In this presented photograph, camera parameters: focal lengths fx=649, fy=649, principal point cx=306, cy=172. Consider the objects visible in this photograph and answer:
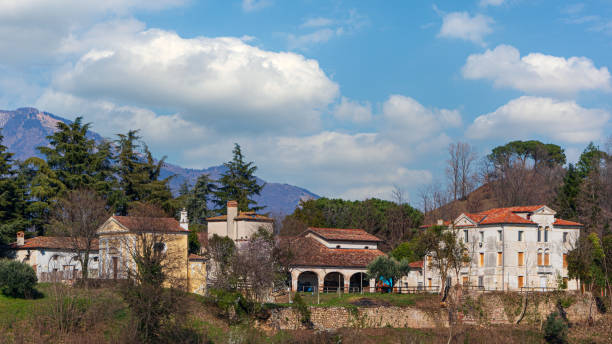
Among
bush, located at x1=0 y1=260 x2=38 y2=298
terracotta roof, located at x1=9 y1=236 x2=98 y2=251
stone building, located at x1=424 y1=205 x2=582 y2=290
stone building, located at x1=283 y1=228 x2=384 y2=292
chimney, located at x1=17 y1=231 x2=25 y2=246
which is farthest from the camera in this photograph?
stone building, located at x1=283 y1=228 x2=384 y2=292

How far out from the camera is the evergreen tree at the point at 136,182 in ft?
213

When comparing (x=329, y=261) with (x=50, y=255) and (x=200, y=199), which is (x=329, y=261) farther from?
(x=200, y=199)

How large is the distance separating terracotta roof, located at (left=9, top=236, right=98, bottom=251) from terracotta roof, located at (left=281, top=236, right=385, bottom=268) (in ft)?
53.7

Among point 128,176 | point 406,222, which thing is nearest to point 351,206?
point 406,222

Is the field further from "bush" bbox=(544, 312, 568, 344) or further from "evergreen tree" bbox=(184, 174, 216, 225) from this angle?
"evergreen tree" bbox=(184, 174, 216, 225)

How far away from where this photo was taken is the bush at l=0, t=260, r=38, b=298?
37031 millimetres

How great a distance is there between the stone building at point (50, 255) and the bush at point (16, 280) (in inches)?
417

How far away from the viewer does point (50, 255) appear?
4969 centimetres

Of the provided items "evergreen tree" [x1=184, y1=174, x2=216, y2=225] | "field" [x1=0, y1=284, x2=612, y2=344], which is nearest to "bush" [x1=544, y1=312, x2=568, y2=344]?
"field" [x1=0, y1=284, x2=612, y2=344]

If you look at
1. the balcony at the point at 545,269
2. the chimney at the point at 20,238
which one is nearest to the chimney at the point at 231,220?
the chimney at the point at 20,238

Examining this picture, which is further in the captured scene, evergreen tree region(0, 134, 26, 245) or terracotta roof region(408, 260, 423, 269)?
terracotta roof region(408, 260, 423, 269)

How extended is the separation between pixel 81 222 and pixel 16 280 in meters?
12.1

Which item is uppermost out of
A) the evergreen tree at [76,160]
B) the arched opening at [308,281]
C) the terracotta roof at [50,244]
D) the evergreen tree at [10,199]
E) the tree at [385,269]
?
the evergreen tree at [76,160]

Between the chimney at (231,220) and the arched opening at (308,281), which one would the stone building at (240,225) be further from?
the arched opening at (308,281)
